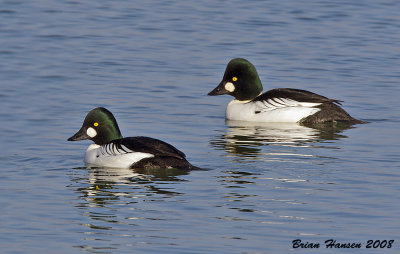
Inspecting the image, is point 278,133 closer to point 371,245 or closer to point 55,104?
point 55,104

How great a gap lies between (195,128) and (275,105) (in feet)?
6.06

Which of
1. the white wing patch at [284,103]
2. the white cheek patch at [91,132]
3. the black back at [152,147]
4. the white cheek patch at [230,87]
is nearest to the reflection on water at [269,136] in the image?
the white wing patch at [284,103]

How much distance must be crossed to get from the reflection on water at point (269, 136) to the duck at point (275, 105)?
13 centimetres

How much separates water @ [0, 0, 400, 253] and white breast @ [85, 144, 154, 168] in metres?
0.19

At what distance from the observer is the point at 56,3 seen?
28.5 m

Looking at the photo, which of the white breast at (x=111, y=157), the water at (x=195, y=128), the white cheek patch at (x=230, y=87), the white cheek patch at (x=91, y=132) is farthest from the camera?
the white cheek patch at (x=230, y=87)

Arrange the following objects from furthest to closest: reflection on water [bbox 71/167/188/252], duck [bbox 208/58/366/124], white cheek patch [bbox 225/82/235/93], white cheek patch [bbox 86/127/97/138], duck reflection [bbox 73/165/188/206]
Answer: white cheek patch [bbox 225/82/235/93]
duck [bbox 208/58/366/124]
white cheek patch [bbox 86/127/97/138]
duck reflection [bbox 73/165/188/206]
reflection on water [bbox 71/167/188/252]

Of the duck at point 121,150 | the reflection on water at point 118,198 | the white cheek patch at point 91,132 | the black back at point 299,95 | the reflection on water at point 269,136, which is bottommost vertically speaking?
the reflection on water at point 118,198

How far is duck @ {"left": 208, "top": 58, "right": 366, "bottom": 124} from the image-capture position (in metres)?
17.0

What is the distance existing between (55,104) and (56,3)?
11736 mm

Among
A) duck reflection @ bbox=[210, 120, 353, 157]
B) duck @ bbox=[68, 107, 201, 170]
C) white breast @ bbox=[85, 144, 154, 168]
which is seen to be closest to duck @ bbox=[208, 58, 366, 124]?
duck reflection @ bbox=[210, 120, 353, 157]

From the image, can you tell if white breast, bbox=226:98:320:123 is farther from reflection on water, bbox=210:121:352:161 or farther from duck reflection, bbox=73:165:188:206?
duck reflection, bbox=73:165:188:206

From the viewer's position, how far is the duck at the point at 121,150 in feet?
42.3

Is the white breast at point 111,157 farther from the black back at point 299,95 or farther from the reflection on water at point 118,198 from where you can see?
the black back at point 299,95
